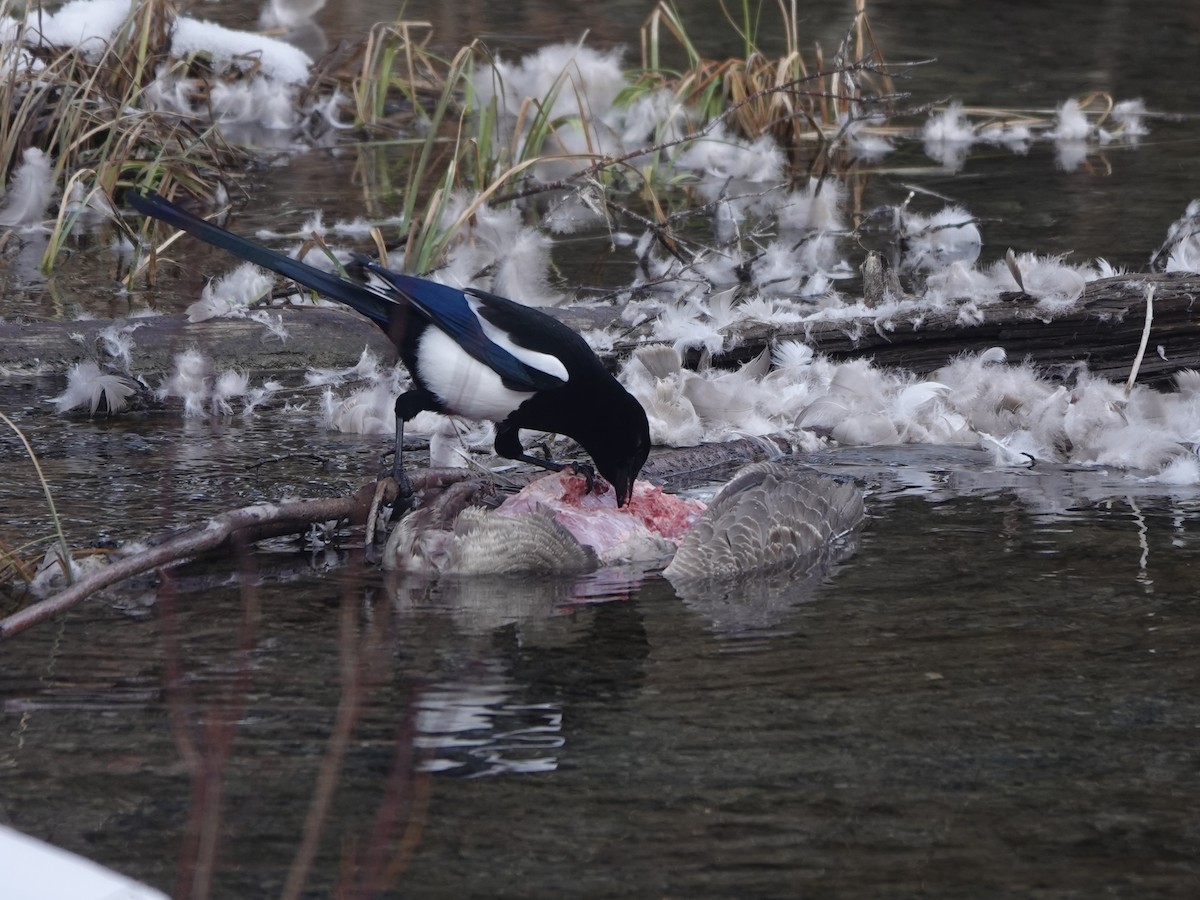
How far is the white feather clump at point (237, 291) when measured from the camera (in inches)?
196

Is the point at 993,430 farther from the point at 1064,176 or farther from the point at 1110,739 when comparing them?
the point at 1064,176

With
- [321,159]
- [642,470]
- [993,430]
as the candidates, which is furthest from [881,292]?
[321,159]

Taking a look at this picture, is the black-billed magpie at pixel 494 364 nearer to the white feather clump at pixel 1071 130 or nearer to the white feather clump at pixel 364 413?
the white feather clump at pixel 364 413

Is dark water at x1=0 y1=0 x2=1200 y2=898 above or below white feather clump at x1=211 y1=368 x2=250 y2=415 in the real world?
below

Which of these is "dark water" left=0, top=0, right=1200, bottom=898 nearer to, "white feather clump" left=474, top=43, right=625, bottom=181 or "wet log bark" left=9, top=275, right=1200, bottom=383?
"wet log bark" left=9, top=275, right=1200, bottom=383

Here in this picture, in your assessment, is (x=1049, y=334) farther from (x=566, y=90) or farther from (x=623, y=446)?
(x=566, y=90)

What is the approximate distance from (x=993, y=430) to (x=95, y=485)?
7.13 ft

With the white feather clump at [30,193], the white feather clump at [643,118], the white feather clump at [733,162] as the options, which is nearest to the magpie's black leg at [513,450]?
the white feather clump at [30,193]

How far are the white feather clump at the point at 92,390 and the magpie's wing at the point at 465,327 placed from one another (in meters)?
1.10

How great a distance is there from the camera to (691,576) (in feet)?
11.1

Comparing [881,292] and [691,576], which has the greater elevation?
[881,292]

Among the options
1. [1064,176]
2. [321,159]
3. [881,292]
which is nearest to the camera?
[881,292]

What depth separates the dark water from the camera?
2.20m

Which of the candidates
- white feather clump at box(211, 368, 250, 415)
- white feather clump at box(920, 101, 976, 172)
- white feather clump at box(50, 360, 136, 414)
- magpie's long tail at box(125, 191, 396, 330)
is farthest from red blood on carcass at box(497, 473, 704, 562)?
white feather clump at box(920, 101, 976, 172)
